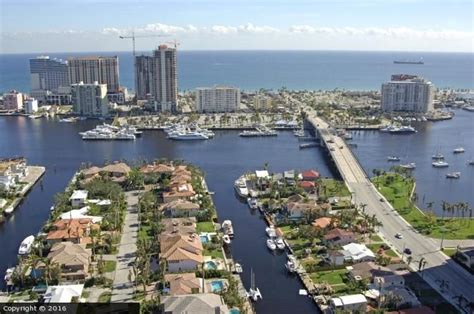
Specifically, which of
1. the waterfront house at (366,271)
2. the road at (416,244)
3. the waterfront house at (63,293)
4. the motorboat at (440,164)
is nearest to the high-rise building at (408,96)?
the motorboat at (440,164)

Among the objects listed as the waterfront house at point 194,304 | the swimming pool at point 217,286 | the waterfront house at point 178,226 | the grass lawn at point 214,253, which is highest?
the waterfront house at point 194,304

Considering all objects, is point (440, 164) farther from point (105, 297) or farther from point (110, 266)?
point (105, 297)

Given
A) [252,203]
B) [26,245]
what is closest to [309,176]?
[252,203]

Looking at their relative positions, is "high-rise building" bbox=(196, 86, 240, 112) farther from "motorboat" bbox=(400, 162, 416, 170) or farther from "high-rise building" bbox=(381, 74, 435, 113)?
"motorboat" bbox=(400, 162, 416, 170)

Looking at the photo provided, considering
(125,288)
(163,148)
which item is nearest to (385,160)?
(163,148)

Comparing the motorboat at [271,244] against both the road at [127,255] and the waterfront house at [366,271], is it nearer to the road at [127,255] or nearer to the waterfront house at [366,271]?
the waterfront house at [366,271]

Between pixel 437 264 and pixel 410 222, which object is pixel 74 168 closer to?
pixel 410 222

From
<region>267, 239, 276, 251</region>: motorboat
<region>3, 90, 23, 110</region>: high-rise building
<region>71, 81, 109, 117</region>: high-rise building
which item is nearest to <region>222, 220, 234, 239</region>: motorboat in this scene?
→ <region>267, 239, 276, 251</region>: motorboat
